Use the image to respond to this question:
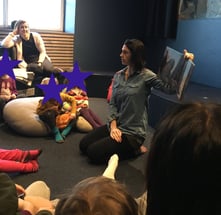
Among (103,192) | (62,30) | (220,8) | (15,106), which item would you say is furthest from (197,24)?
(103,192)

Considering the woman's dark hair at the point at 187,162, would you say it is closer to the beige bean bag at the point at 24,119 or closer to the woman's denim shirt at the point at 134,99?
the woman's denim shirt at the point at 134,99

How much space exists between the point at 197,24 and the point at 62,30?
2225 mm

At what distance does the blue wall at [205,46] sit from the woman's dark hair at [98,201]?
3585 millimetres

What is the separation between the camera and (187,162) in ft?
1.72

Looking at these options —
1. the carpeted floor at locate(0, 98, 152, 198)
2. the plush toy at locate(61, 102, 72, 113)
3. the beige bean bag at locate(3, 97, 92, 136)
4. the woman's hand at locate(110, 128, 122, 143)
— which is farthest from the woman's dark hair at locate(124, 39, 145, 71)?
the beige bean bag at locate(3, 97, 92, 136)

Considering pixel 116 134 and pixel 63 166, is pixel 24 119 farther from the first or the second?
pixel 116 134

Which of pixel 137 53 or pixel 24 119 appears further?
pixel 24 119

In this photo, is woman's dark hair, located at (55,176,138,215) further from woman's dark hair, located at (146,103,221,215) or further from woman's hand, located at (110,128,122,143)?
Result: woman's hand, located at (110,128,122,143)

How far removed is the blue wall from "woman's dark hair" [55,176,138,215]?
11.8 ft

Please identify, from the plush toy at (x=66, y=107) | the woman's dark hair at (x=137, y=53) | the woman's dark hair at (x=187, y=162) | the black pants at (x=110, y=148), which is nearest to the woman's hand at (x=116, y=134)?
the black pants at (x=110, y=148)

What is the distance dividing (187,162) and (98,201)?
245 millimetres

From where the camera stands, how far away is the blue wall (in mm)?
4094

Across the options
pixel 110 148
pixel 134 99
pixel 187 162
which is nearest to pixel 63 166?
pixel 110 148

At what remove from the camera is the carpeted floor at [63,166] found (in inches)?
85.0
